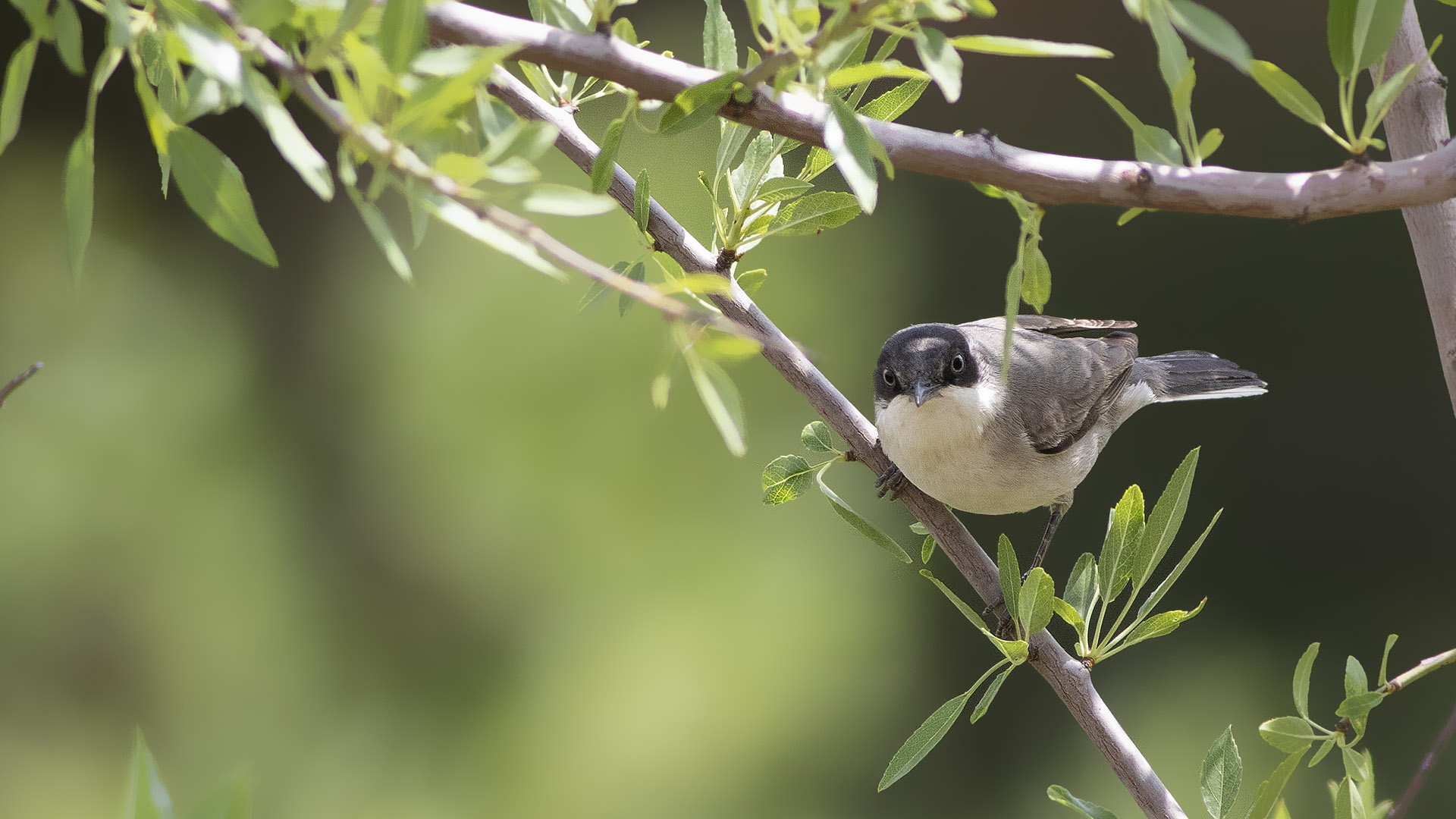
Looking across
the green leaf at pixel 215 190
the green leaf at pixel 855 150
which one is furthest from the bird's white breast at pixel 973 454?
the green leaf at pixel 215 190

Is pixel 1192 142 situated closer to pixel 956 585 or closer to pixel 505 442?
pixel 956 585

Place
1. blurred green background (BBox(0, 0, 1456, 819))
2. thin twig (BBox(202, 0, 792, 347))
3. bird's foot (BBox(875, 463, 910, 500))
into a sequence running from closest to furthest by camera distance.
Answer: thin twig (BBox(202, 0, 792, 347)), bird's foot (BBox(875, 463, 910, 500)), blurred green background (BBox(0, 0, 1456, 819))

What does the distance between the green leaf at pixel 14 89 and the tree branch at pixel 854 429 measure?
0.98 ft

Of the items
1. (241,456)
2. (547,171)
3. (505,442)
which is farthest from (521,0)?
(241,456)

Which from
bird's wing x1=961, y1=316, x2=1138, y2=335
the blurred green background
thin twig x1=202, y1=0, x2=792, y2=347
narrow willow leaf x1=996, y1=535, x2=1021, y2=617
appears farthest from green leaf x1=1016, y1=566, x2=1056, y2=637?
the blurred green background

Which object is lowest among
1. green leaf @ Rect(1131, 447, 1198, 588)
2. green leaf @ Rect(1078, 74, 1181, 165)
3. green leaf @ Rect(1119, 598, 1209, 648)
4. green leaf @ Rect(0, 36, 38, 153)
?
green leaf @ Rect(1119, 598, 1209, 648)

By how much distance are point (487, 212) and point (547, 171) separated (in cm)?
191

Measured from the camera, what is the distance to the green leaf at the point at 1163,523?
36.0 inches

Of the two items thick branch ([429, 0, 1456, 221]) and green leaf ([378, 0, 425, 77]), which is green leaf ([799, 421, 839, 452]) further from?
green leaf ([378, 0, 425, 77])

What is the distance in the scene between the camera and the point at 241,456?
8.52ft

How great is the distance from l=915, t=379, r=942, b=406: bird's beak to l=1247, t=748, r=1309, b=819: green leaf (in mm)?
712

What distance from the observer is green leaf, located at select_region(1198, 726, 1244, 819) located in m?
0.84

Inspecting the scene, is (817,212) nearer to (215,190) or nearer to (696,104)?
(696,104)

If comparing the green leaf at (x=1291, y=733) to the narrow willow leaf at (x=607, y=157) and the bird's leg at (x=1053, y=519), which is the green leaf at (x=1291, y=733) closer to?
the narrow willow leaf at (x=607, y=157)
